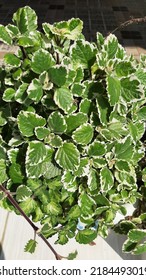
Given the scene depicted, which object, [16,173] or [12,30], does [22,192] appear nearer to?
[16,173]

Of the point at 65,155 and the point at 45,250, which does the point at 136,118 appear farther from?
the point at 45,250

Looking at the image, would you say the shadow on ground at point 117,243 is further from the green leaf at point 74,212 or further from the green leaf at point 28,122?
the green leaf at point 28,122

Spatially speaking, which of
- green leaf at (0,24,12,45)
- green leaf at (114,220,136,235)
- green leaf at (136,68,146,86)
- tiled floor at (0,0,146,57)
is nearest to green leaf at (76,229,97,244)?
green leaf at (114,220,136,235)

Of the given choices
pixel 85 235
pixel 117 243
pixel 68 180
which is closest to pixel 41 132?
pixel 68 180

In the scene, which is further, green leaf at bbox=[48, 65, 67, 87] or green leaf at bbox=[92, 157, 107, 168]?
green leaf at bbox=[92, 157, 107, 168]

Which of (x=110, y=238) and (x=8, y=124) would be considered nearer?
(x=8, y=124)

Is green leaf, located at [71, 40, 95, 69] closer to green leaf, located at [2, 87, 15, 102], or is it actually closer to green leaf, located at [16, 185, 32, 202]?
green leaf, located at [2, 87, 15, 102]
